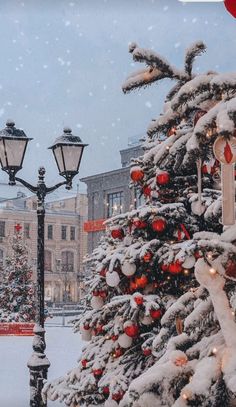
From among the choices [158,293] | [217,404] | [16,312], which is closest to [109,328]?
[158,293]

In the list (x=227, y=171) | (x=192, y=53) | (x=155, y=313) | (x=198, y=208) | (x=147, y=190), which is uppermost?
(x=192, y=53)

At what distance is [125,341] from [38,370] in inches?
108

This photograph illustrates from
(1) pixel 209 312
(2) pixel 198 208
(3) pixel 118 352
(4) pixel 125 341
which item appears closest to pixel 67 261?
(3) pixel 118 352

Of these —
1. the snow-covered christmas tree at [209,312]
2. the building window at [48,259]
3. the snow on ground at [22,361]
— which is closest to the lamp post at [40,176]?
the snow on ground at [22,361]

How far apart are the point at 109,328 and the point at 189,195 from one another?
1.46m

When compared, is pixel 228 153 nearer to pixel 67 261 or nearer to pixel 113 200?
pixel 113 200

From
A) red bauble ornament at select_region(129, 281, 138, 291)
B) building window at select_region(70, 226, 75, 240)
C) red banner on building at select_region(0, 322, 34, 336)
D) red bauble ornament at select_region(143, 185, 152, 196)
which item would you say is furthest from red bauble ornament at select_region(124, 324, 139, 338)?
building window at select_region(70, 226, 75, 240)

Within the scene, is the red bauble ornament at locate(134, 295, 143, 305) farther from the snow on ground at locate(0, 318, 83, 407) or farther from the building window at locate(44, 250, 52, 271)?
the building window at locate(44, 250, 52, 271)

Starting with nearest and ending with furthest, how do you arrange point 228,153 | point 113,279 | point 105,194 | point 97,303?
point 228,153 → point 113,279 → point 97,303 → point 105,194

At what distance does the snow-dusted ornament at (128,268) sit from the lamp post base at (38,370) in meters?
3.03

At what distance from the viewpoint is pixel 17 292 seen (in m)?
29.2

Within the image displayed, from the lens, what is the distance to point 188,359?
2.96m

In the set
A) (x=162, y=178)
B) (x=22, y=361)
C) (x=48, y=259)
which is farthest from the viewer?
(x=48, y=259)

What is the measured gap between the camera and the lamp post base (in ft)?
24.5
